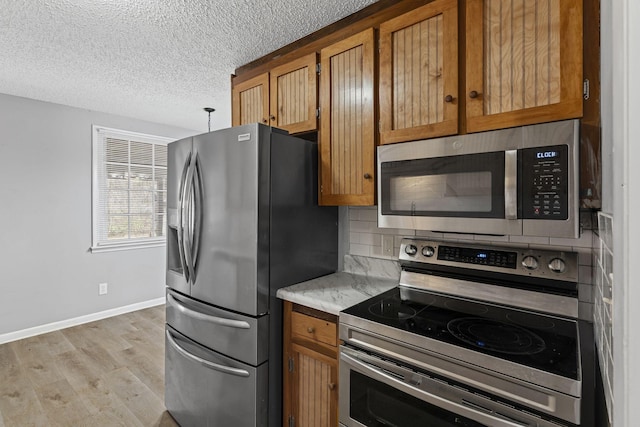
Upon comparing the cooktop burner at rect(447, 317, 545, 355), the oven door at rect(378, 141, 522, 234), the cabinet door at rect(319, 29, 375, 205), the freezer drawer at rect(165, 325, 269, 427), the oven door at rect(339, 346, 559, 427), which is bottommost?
the freezer drawer at rect(165, 325, 269, 427)

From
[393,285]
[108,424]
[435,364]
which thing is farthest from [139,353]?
[435,364]

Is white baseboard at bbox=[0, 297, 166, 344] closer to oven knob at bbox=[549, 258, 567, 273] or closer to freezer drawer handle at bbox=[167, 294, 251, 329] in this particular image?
freezer drawer handle at bbox=[167, 294, 251, 329]

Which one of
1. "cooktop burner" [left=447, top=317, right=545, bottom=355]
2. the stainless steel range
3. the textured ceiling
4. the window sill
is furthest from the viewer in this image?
the window sill

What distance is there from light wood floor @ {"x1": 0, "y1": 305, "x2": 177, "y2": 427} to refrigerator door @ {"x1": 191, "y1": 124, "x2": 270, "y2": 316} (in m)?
1.13

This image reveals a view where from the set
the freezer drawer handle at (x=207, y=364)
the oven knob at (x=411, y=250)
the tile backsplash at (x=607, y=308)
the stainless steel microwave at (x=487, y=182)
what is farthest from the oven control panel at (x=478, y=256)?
the freezer drawer handle at (x=207, y=364)

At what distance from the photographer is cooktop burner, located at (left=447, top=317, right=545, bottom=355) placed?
3.53 ft

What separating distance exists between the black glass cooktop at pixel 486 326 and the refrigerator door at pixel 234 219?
55 cm

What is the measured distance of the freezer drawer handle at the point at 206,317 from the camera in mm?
1655

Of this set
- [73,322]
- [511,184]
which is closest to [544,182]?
[511,184]

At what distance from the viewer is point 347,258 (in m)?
2.15

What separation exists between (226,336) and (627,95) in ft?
5.86

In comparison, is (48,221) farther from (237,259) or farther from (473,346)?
(473,346)

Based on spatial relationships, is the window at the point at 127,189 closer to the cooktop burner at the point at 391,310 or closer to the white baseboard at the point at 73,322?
the white baseboard at the point at 73,322

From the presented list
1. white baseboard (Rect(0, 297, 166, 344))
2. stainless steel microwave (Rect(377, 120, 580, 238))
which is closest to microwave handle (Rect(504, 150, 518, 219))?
stainless steel microwave (Rect(377, 120, 580, 238))
